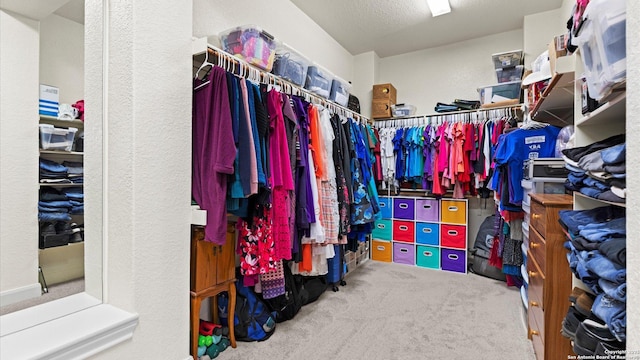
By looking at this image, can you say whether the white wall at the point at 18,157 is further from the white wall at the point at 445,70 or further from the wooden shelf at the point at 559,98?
the white wall at the point at 445,70

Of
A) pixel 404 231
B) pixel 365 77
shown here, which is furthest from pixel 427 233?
pixel 365 77

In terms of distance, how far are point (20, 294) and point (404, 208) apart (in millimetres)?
3428

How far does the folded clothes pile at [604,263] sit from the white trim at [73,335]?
5.19 feet

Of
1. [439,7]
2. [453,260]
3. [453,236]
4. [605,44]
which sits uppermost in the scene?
[439,7]

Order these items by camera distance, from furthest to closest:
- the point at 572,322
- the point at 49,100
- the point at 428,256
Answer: the point at 428,256, the point at 49,100, the point at 572,322

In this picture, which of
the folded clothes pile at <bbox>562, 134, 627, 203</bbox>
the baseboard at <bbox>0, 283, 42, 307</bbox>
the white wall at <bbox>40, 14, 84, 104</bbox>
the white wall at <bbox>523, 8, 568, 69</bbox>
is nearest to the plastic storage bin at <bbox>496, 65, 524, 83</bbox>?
the white wall at <bbox>523, 8, 568, 69</bbox>

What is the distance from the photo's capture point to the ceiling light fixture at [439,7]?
2.88 metres

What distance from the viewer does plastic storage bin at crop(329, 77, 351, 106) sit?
9.91 feet

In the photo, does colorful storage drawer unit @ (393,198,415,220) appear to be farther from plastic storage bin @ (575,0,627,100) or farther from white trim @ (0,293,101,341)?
white trim @ (0,293,101,341)

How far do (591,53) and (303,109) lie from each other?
1.55m

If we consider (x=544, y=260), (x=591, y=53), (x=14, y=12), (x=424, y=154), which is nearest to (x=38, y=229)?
(x=14, y=12)

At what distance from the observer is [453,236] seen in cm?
347

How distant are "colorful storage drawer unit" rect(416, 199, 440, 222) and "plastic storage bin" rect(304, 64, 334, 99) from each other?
179 centimetres

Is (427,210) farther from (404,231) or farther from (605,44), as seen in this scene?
(605,44)
